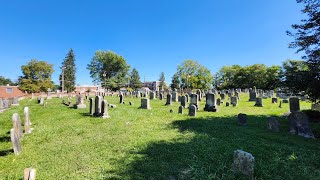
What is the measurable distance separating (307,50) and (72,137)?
1197 centimetres

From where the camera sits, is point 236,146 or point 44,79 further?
point 44,79

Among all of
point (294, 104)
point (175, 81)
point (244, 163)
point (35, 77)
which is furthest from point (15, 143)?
point (175, 81)

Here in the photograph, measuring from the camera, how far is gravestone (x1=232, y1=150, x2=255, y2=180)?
15.3 ft

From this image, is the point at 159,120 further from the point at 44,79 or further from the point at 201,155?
the point at 44,79

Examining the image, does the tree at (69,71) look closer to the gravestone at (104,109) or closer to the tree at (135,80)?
the tree at (135,80)

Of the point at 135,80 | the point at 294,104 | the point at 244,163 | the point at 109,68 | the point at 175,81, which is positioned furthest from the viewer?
the point at 135,80

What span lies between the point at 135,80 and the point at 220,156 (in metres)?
94.6

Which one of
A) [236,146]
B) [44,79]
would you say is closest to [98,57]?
[44,79]

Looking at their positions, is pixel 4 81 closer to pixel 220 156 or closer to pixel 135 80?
pixel 135 80

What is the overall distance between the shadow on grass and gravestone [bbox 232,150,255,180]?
16 centimetres

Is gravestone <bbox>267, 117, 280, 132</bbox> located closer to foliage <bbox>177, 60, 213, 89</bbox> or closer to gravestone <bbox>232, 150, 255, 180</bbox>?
gravestone <bbox>232, 150, 255, 180</bbox>

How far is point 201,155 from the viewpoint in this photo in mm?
5980

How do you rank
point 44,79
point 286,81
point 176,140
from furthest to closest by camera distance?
point 44,79 < point 286,81 < point 176,140

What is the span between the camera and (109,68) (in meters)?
81.2
